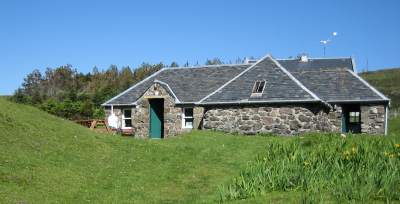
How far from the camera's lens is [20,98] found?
4612 cm

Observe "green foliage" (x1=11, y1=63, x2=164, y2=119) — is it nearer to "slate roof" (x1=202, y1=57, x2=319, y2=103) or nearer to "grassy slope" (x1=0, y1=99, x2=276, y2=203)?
"slate roof" (x1=202, y1=57, x2=319, y2=103)

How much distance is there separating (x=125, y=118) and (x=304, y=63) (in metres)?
14.2

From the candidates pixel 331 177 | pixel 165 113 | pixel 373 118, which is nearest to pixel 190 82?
pixel 165 113

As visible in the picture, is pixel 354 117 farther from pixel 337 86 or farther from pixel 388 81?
pixel 388 81

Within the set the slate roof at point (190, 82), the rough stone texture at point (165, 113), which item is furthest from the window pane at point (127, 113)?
the rough stone texture at point (165, 113)

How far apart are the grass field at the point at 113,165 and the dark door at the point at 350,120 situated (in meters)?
11.2

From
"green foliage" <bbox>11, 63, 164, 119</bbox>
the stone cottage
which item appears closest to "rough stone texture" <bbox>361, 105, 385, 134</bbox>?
the stone cottage

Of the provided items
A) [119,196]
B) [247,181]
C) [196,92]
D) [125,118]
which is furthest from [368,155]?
[125,118]

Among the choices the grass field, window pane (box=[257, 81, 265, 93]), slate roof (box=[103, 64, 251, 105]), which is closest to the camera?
the grass field

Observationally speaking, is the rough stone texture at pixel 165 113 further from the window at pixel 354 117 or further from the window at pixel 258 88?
the window at pixel 354 117

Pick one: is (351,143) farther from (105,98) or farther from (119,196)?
(105,98)

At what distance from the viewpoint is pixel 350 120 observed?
32.3m

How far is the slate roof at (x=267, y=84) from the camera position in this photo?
27141mm

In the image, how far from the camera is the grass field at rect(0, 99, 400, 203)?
11969mm
